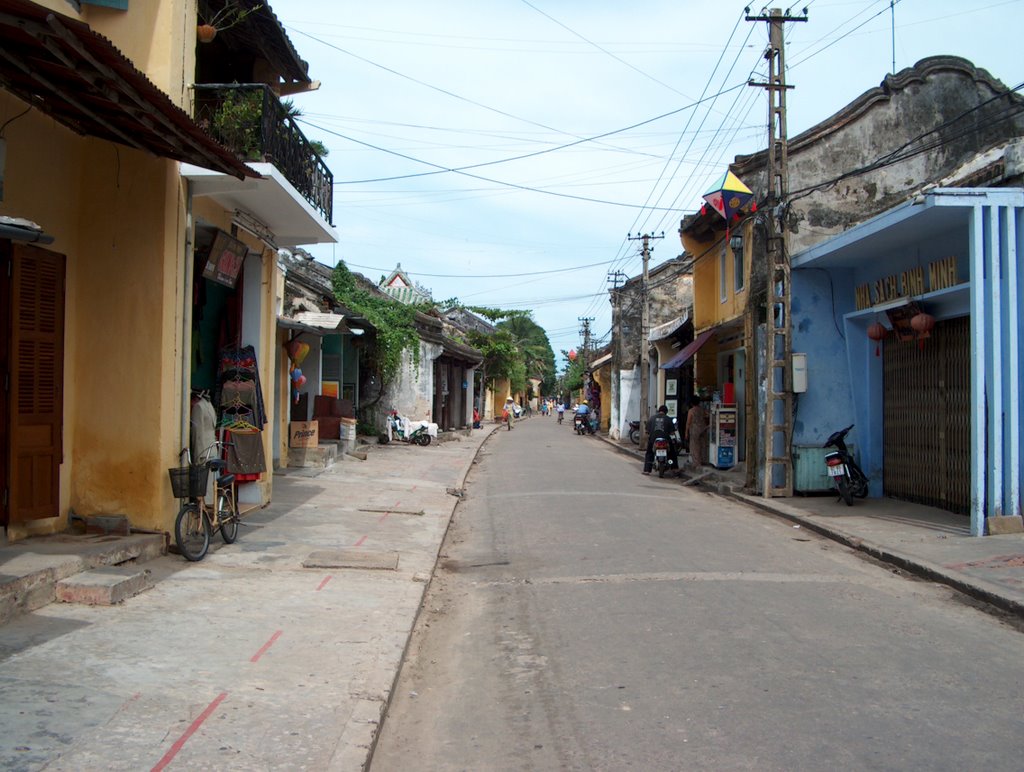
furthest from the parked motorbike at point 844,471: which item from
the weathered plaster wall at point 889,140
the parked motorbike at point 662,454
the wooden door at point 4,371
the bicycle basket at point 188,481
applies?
the wooden door at point 4,371

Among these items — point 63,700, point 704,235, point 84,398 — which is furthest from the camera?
point 704,235

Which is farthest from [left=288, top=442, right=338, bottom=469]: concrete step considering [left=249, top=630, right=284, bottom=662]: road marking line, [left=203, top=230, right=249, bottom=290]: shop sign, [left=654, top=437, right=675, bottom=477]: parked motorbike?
[left=249, top=630, right=284, bottom=662]: road marking line

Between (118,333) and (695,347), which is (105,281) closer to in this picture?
(118,333)

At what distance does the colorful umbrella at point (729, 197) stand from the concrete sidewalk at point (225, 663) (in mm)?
10831

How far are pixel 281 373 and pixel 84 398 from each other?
25.2 feet

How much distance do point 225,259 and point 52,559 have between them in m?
4.61

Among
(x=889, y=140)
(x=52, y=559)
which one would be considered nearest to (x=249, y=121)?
(x=52, y=559)

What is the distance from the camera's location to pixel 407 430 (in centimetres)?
2598

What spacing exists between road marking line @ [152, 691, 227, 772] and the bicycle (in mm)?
3665

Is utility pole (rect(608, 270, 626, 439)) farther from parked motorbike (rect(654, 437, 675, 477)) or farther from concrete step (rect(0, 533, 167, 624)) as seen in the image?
concrete step (rect(0, 533, 167, 624))

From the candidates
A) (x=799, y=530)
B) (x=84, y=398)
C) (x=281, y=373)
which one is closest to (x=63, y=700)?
(x=84, y=398)

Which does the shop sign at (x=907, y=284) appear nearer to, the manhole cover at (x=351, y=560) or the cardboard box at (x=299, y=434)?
the manhole cover at (x=351, y=560)

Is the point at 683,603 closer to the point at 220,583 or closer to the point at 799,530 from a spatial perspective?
the point at 220,583

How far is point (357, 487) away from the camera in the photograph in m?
14.8
